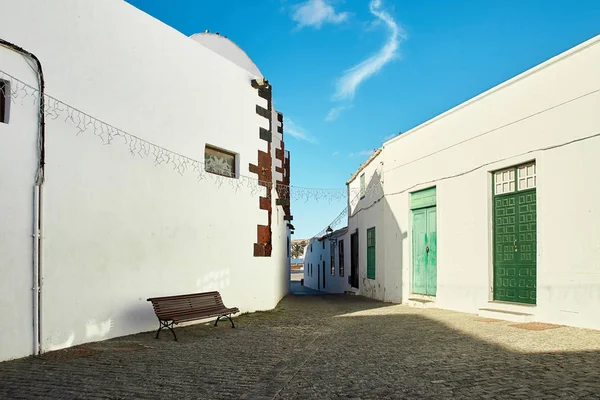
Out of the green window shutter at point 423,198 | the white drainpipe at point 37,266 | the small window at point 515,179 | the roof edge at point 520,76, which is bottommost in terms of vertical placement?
the white drainpipe at point 37,266

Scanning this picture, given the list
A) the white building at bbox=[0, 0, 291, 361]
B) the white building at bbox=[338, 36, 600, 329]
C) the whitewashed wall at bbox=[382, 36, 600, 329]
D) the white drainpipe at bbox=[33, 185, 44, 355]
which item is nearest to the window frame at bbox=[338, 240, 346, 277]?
the white building at bbox=[338, 36, 600, 329]

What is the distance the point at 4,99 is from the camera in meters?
5.85

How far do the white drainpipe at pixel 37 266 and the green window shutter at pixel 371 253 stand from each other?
10.5 m

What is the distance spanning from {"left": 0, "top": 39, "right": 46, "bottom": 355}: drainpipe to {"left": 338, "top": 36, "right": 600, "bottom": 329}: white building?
7.29m

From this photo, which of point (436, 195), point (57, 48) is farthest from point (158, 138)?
point (436, 195)

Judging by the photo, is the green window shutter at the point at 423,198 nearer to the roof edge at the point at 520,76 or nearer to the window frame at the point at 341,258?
the roof edge at the point at 520,76

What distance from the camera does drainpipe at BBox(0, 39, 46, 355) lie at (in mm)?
5870

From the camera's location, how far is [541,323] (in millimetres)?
7867

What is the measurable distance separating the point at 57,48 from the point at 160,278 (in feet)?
12.3

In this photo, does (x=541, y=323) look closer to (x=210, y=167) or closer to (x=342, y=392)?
(x=342, y=392)

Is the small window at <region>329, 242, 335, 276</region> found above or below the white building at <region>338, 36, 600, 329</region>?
below

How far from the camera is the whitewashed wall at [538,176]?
291 inches

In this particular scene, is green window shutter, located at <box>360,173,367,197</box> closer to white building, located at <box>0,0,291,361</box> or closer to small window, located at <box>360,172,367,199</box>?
small window, located at <box>360,172,367,199</box>

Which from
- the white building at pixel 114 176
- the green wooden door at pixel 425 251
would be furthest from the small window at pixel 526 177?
the white building at pixel 114 176
